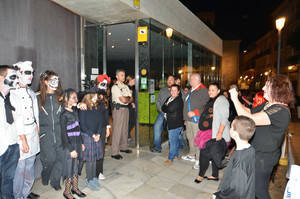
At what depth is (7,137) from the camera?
244 centimetres

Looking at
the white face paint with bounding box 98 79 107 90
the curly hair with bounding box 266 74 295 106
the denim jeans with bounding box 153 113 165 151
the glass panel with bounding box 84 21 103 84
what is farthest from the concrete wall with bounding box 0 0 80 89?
the curly hair with bounding box 266 74 295 106

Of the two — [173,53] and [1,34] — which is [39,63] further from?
[173,53]

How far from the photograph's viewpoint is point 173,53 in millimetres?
6922

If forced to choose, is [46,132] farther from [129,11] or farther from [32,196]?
[129,11]

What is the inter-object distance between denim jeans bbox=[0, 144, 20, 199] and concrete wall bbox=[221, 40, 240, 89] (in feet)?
93.3

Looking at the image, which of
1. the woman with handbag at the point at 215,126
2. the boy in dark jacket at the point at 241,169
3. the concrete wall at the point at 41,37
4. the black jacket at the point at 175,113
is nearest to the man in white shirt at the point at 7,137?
the concrete wall at the point at 41,37

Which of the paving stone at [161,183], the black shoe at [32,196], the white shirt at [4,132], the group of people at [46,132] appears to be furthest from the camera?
the paving stone at [161,183]

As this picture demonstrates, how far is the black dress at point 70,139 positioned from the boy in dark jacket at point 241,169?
1964 millimetres

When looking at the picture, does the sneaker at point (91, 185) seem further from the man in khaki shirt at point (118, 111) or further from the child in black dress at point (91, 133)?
the man in khaki shirt at point (118, 111)

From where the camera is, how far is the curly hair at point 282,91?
2113mm

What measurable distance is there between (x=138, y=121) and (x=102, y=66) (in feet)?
6.02

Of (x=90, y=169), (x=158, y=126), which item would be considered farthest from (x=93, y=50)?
(x=90, y=169)

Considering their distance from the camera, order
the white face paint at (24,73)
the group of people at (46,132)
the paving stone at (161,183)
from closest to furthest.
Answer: the group of people at (46,132) → the white face paint at (24,73) → the paving stone at (161,183)

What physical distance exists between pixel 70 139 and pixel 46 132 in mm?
623
